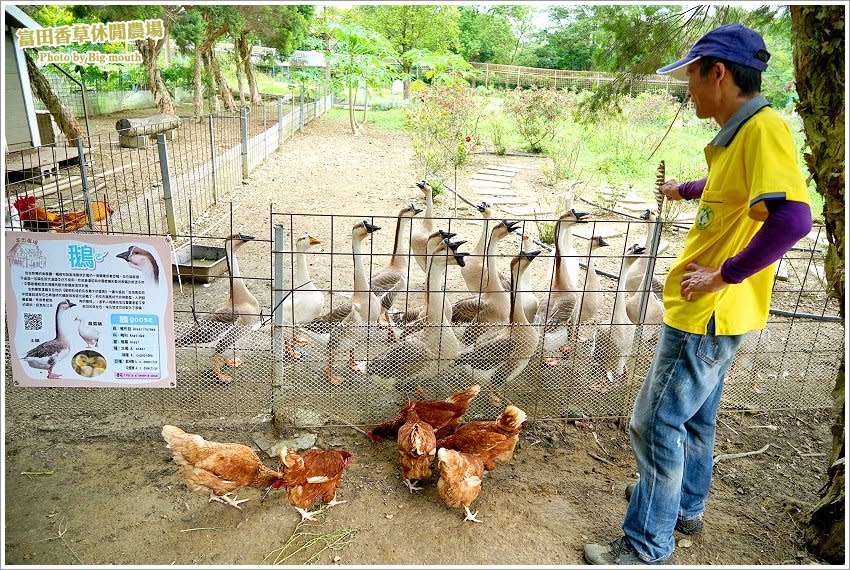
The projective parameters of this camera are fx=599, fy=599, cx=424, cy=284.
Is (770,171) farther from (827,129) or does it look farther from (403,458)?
(403,458)

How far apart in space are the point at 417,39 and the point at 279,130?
848cm

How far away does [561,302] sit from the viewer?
15.2ft

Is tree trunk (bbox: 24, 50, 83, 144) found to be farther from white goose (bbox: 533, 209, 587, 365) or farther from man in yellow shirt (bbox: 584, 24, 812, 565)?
man in yellow shirt (bbox: 584, 24, 812, 565)

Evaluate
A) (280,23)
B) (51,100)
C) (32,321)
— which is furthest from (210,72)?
(32,321)

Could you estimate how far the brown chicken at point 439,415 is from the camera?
142 inches

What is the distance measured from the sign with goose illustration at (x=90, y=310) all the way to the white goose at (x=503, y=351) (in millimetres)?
1831

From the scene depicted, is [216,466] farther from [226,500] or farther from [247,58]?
[247,58]

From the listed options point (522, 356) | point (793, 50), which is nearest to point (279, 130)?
point (522, 356)

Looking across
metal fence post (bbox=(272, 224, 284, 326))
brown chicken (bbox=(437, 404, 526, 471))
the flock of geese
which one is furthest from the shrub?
brown chicken (bbox=(437, 404, 526, 471))

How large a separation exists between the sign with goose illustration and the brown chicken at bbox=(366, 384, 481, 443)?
1.26 meters

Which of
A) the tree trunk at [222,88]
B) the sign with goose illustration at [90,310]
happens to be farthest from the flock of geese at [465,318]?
the tree trunk at [222,88]

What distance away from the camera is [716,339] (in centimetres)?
248

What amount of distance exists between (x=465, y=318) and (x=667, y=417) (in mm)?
2339

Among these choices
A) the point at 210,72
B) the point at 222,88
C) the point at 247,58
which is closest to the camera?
the point at 210,72
